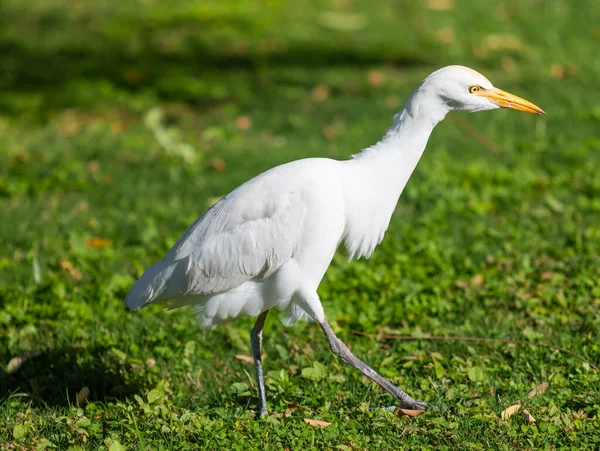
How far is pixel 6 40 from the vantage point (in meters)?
11.8

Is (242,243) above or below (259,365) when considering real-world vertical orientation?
above

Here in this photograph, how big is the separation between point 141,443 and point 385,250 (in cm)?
289

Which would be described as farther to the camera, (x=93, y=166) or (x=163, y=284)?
(x=93, y=166)

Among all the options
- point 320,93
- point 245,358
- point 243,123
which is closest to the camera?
point 245,358

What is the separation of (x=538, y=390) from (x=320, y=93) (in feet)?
20.8

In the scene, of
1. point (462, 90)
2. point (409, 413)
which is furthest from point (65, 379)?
point (462, 90)

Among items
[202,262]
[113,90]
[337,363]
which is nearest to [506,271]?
[337,363]

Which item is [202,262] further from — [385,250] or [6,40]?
[6,40]

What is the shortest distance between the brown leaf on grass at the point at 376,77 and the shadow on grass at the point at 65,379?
6212 mm

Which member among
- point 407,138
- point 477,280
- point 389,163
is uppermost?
point 407,138

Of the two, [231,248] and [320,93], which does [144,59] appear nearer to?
[320,93]

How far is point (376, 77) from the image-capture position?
10250mm

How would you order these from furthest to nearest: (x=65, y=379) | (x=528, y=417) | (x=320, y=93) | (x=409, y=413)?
(x=320, y=93), (x=65, y=379), (x=409, y=413), (x=528, y=417)

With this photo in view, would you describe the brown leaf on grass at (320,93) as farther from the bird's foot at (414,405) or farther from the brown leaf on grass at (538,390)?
the bird's foot at (414,405)
